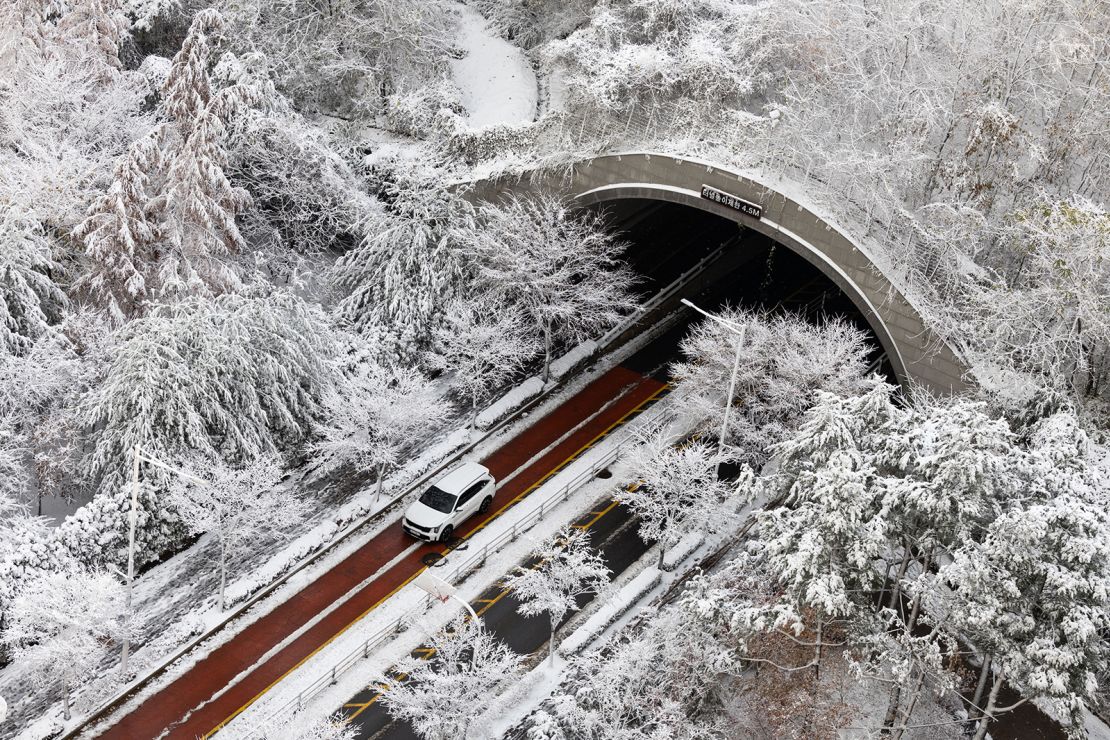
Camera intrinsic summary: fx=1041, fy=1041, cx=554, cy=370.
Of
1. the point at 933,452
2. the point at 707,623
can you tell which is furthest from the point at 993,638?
the point at 707,623

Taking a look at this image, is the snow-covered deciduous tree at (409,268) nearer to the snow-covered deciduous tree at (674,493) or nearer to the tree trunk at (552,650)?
the snow-covered deciduous tree at (674,493)

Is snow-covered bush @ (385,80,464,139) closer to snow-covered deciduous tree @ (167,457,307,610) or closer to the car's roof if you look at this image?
the car's roof

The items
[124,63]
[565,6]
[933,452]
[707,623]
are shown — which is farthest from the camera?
[565,6]

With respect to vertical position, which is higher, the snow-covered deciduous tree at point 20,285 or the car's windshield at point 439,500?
the car's windshield at point 439,500

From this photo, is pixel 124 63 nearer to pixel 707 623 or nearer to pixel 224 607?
pixel 224 607

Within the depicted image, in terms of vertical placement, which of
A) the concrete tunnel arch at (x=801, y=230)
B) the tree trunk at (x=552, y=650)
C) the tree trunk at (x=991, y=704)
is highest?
the concrete tunnel arch at (x=801, y=230)

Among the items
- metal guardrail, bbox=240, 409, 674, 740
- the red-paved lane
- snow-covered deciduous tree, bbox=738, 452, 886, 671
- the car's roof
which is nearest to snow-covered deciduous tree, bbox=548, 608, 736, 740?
snow-covered deciduous tree, bbox=738, 452, 886, 671

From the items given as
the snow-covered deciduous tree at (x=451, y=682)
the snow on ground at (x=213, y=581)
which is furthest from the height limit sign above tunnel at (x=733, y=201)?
the snow-covered deciduous tree at (x=451, y=682)
